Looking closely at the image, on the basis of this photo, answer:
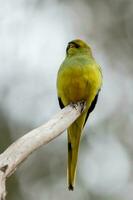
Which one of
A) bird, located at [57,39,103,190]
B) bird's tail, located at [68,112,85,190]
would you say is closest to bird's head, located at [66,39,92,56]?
bird, located at [57,39,103,190]

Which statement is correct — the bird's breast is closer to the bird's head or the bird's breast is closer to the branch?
the bird's head

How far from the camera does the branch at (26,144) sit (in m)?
4.50

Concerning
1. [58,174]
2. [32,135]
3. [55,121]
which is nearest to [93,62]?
[55,121]

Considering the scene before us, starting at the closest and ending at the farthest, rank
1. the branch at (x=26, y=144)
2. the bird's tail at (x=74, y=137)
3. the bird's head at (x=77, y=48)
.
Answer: the branch at (x=26, y=144) → the bird's tail at (x=74, y=137) → the bird's head at (x=77, y=48)

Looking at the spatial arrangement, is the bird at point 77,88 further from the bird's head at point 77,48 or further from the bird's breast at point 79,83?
the bird's head at point 77,48

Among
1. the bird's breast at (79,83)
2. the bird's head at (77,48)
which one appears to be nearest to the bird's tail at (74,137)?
the bird's breast at (79,83)

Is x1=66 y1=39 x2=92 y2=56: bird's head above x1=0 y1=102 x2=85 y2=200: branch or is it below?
above

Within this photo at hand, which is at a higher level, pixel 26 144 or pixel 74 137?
pixel 74 137

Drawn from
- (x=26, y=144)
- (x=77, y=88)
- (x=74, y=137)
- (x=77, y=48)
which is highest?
(x=77, y=48)

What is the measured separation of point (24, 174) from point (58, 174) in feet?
1.80

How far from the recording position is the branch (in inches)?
177

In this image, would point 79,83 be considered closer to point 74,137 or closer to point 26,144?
point 74,137

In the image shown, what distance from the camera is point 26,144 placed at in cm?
471

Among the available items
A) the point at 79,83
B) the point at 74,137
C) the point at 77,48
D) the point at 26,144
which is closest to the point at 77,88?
the point at 79,83
